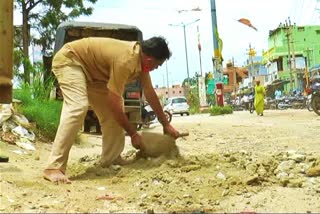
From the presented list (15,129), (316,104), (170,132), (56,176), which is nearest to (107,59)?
(170,132)

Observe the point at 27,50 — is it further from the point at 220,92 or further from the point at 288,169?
the point at 288,169

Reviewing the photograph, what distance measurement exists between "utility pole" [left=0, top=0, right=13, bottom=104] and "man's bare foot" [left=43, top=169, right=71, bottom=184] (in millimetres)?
722

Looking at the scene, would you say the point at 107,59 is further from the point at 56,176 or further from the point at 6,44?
the point at 56,176

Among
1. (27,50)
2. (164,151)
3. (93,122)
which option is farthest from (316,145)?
(27,50)

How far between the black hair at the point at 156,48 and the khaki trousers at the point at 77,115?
0.63 meters

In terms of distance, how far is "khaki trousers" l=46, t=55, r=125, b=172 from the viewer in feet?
13.9

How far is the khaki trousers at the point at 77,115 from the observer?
13.9 ft

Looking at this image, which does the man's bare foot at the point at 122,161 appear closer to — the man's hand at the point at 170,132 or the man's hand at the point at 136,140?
the man's hand at the point at 136,140

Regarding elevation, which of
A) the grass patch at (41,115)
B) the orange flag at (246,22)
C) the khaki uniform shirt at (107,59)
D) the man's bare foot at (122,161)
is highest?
the orange flag at (246,22)

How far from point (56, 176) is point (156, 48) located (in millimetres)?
1349

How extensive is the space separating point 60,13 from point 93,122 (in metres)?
5.66

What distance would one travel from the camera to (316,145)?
6.12m

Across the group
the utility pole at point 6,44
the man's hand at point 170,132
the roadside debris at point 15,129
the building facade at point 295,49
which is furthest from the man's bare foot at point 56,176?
the building facade at point 295,49

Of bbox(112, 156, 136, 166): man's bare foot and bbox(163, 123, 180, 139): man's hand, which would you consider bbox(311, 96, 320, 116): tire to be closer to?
bbox(163, 123, 180, 139): man's hand
